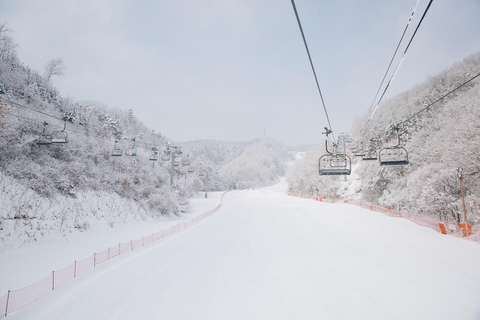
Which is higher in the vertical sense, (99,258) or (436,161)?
(436,161)

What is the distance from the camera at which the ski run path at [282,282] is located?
7465 mm

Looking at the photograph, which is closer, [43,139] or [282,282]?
[282,282]

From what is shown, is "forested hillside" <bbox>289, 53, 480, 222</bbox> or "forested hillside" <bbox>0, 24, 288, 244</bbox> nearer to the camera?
"forested hillside" <bbox>0, 24, 288, 244</bbox>

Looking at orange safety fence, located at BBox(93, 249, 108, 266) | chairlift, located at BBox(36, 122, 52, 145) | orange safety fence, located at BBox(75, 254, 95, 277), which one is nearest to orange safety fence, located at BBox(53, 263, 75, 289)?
orange safety fence, located at BBox(75, 254, 95, 277)

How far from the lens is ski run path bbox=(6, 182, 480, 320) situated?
7.46 m

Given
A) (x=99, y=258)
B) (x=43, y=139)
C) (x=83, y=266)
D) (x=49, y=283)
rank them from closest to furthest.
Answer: (x=49, y=283), (x=83, y=266), (x=99, y=258), (x=43, y=139)

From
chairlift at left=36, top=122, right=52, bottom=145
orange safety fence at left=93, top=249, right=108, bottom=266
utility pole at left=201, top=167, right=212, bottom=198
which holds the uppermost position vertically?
chairlift at left=36, top=122, right=52, bottom=145

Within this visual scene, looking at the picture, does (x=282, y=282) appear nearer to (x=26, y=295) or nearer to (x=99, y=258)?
(x=99, y=258)

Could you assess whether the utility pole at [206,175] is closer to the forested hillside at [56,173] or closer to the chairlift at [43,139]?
the forested hillside at [56,173]

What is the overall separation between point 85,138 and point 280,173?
160 metres

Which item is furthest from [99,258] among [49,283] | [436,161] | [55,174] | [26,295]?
[436,161]

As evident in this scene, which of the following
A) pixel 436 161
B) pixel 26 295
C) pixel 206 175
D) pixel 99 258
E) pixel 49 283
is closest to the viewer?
pixel 26 295

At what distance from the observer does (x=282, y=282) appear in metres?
9.64

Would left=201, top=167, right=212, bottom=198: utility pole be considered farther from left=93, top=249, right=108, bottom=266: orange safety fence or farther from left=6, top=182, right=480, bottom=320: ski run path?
left=93, top=249, right=108, bottom=266: orange safety fence
